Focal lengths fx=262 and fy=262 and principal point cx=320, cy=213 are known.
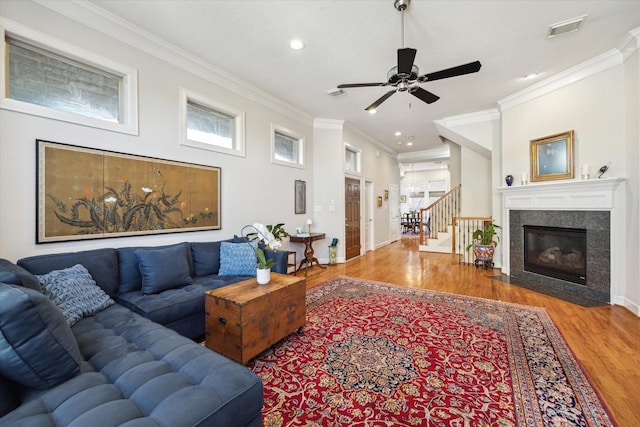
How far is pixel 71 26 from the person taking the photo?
2479mm

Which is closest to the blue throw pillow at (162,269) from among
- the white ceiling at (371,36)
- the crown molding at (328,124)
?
the white ceiling at (371,36)

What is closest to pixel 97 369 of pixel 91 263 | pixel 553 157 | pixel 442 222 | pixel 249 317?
pixel 249 317

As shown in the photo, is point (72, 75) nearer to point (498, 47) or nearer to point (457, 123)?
point (498, 47)

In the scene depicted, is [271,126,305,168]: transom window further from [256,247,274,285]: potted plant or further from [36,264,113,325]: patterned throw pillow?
[36,264,113,325]: patterned throw pillow

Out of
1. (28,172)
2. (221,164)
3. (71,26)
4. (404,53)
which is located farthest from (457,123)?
(28,172)

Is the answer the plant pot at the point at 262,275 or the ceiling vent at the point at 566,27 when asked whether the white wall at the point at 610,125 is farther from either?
the plant pot at the point at 262,275

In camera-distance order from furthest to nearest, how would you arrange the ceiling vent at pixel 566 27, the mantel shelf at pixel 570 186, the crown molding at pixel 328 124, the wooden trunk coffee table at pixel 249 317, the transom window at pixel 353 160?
the transom window at pixel 353 160, the crown molding at pixel 328 124, the mantel shelf at pixel 570 186, the ceiling vent at pixel 566 27, the wooden trunk coffee table at pixel 249 317

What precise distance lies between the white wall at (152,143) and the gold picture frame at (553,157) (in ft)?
13.2

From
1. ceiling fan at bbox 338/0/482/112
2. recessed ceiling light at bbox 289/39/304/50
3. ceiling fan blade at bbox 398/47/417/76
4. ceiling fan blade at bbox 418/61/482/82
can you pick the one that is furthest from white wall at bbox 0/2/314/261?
ceiling fan blade at bbox 418/61/482/82

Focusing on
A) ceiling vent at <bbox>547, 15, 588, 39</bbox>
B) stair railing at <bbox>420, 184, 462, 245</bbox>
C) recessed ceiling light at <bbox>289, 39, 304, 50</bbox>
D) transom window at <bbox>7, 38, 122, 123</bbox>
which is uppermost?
recessed ceiling light at <bbox>289, 39, 304, 50</bbox>

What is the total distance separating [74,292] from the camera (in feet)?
6.42

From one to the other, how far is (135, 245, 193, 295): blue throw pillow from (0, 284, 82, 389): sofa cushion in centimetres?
132

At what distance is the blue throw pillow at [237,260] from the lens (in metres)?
3.10

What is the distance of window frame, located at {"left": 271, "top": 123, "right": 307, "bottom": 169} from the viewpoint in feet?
15.4
